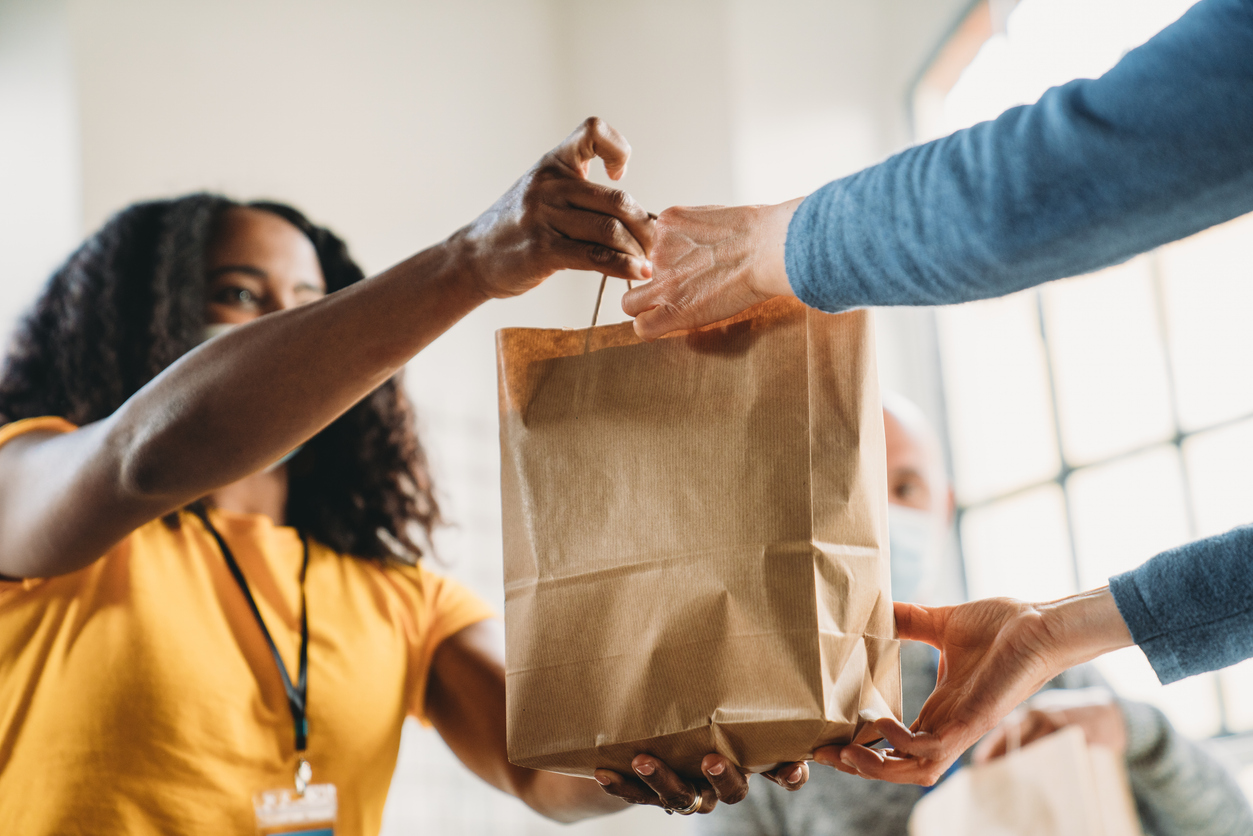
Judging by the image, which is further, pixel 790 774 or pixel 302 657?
pixel 302 657

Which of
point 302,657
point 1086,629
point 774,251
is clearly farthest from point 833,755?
point 302,657

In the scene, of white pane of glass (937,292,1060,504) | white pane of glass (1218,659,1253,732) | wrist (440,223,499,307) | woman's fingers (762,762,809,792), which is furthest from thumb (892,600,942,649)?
white pane of glass (937,292,1060,504)

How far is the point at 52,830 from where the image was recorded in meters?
0.78

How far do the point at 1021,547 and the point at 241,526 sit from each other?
1555 mm

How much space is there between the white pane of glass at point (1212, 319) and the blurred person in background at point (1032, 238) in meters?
1.05

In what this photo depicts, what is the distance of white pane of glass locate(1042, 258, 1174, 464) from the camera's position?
173 cm

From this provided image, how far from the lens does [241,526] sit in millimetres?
1024

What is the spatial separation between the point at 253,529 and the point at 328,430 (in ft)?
0.78

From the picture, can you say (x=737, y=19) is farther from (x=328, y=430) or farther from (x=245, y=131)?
(x=328, y=430)

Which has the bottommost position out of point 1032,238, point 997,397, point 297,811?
point 297,811

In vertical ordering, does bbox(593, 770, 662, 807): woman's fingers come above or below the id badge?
above

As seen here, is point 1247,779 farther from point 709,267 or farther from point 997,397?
point 709,267

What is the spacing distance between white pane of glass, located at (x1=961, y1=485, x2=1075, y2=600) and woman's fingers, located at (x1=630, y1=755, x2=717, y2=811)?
1.32 metres

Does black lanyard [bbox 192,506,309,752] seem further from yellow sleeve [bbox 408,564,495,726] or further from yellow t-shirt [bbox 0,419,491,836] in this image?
yellow sleeve [bbox 408,564,495,726]
